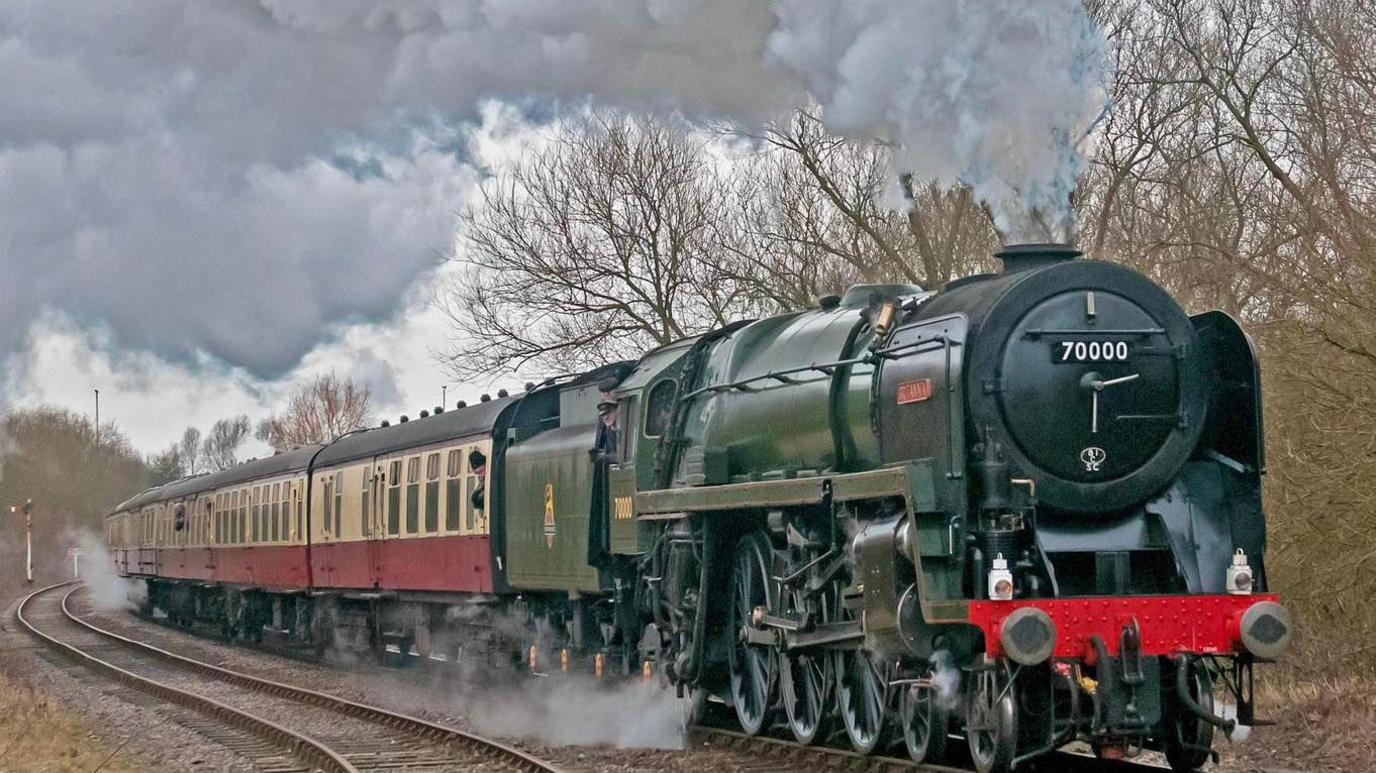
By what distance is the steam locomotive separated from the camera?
8.76 m

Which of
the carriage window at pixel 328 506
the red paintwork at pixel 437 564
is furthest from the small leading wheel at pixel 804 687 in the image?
the carriage window at pixel 328 506

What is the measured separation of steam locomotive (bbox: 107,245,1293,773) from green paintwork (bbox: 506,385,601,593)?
181 millimetres

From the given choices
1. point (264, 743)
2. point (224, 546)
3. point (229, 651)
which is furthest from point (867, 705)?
point (224, 546)

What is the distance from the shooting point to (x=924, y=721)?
9688mm

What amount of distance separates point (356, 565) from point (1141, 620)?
1614cm

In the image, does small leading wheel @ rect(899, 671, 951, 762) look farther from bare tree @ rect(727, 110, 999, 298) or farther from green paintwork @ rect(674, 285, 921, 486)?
bare tree @ rect(727, 110, 999, 298)

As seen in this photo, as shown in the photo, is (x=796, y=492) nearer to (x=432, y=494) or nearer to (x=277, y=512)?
(x=432, y=494)

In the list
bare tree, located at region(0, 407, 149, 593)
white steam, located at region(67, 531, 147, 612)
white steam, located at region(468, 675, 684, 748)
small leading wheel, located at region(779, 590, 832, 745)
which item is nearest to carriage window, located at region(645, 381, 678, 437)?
white steam, located at region(468, 675, 684, 748)

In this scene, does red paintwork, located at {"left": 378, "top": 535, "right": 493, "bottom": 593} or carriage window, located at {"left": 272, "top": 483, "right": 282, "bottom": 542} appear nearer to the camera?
red paintwork, located at {"left": 378, "top": 535, "right": 493, "bottom": 593}

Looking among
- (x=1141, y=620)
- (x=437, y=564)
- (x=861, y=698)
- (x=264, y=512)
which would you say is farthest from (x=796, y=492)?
(x=264, y=512)

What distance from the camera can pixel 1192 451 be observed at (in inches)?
370

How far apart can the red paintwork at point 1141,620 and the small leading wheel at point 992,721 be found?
0.33 m

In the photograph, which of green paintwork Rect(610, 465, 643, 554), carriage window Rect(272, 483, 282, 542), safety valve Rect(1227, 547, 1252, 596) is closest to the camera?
safety valve Rect(1227, 547, 1252, 596)

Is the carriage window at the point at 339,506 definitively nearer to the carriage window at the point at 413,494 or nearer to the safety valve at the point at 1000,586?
the carriage window at the point at 413,494
